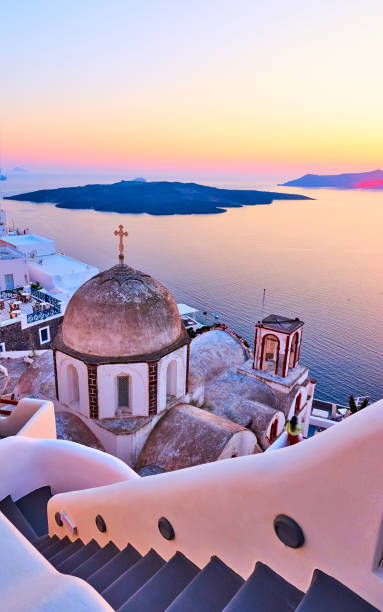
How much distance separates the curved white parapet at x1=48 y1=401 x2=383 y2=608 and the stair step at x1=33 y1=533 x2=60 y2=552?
8.59 ft

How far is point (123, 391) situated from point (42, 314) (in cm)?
1035

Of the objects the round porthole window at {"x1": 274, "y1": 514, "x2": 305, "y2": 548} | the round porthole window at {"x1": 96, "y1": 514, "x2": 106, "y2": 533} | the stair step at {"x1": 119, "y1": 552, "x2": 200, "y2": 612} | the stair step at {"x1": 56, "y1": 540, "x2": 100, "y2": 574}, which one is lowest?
the stair step at {"x1": 56, "y1": 540, "x2": 100, "y2": 574}

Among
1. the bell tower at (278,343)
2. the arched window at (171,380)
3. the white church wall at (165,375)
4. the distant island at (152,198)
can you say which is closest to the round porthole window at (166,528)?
the white church wall at (165,375)

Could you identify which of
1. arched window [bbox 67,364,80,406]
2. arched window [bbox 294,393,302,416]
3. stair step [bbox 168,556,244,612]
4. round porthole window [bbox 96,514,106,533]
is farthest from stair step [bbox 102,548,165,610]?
arched window [bbox 294,393,302,416]

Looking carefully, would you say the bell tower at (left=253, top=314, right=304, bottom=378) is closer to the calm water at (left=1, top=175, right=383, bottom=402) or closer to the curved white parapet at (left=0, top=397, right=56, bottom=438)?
the curved white parapet at (left=0, top=397, right=56, bottom=438)

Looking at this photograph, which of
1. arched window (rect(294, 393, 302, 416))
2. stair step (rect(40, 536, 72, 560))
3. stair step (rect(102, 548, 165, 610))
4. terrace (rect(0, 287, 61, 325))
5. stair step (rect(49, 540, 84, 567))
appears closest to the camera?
stair step (rect(102, 548, 165, 610))

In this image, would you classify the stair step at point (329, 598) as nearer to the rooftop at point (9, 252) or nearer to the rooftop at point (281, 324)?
the rooftop at point (281, 324)

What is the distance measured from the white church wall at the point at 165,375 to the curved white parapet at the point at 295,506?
23.5 ft

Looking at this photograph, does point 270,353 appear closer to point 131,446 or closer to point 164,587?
point 131,446

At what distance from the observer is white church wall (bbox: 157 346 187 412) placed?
10.5 meters

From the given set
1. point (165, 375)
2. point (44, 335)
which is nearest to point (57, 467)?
point (165, 375)

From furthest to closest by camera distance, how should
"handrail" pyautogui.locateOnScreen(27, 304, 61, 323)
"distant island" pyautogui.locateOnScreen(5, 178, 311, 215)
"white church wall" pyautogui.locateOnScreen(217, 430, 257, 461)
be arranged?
1. "distant island" pyautogui.locateOnScreen(5, 178, 311, 215)
2. "handrail" pyautogui.locateOnScreen(27, 304, 61, 323)
3. "white church wall" pyautogui.locateOnScreen(217, 430, 257, 461)

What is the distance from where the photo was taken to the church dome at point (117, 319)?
989 cm

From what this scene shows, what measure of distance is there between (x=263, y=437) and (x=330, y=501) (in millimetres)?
10562
